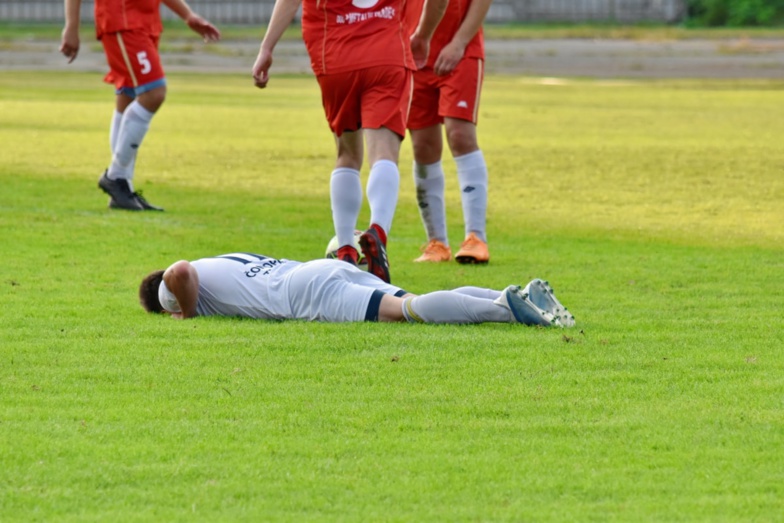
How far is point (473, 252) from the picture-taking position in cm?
888

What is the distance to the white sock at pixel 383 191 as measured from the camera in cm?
754

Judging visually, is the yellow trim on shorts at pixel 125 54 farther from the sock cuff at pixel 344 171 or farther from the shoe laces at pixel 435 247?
the sock cuff at pixel 344 171

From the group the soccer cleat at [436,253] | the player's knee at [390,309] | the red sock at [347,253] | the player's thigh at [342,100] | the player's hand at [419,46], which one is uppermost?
the player's hand at [419,46]

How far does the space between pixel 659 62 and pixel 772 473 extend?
1574 inches

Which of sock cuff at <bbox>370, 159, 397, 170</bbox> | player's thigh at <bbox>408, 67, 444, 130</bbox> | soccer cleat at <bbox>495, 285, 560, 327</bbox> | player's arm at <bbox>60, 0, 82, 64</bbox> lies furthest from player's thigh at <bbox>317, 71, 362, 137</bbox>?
player's arm at <bbox>60, 0, 82, 64</bbox>

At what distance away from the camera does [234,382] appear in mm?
5289

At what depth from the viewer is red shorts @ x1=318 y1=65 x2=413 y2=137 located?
25.1 ft

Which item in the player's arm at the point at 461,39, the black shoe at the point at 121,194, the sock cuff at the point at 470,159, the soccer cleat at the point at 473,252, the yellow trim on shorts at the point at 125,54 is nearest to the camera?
the player's arm at the point at 461,39

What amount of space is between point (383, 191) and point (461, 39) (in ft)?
4.54

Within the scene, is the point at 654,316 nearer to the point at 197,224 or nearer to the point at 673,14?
the point at 197,224

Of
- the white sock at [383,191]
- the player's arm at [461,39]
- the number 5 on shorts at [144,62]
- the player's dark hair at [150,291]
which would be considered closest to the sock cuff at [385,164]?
the white sock at [383,191]

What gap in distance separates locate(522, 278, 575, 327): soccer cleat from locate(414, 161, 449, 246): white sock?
293 centimetres

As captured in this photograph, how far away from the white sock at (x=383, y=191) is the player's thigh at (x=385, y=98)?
0.20 m

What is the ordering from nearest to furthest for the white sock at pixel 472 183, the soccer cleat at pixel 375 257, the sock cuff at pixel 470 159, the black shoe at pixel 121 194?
the soccer cleat at pixel 375 257, the white sock at pixel 472 183, the sock cuff at pixel 470 159, the black shoe at pixel 121 194
